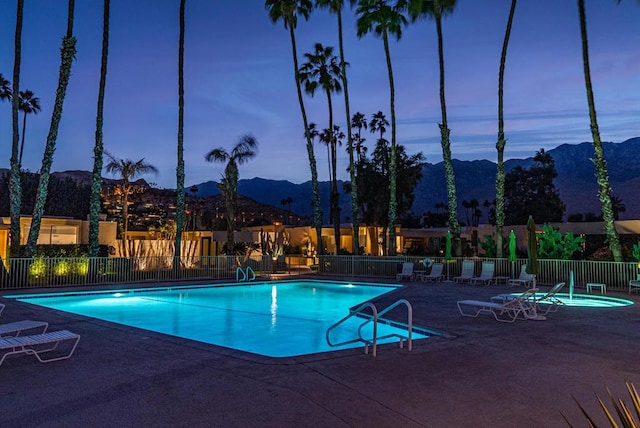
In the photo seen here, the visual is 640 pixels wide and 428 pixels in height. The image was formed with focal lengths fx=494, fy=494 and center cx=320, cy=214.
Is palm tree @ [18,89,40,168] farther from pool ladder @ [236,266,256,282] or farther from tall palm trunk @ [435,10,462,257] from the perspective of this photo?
tall palm trunk @ [435,10,462,257]

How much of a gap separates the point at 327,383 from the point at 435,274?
15.0 m

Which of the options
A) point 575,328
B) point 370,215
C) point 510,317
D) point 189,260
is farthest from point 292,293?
point 370,215

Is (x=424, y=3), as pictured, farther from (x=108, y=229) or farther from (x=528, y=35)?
(x=108, y=229)

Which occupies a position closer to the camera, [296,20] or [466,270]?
[466,270]

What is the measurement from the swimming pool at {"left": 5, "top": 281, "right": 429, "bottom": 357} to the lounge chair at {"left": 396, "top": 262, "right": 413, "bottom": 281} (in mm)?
1538

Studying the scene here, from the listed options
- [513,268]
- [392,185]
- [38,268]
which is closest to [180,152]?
[38,268]

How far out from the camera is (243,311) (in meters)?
13.2

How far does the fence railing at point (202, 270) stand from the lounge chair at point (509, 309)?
783cm

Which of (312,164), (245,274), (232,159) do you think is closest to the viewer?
(245,274)

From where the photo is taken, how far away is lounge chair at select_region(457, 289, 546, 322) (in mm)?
9789

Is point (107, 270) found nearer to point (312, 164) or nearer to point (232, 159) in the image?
point (232, 159)

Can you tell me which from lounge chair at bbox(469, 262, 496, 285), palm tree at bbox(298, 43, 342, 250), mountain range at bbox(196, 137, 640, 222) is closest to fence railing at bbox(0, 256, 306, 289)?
lounge chair at bbox(469, 262, 496, 285)

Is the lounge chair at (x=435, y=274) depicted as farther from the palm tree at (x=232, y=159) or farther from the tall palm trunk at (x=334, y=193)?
the palm tree at (x=232, y=159)

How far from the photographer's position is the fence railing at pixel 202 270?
637 inches
